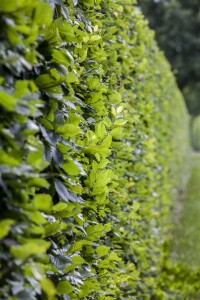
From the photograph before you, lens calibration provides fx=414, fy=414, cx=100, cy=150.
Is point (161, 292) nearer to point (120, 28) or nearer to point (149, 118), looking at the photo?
point (149, 118)

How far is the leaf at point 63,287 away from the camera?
144 centimetres

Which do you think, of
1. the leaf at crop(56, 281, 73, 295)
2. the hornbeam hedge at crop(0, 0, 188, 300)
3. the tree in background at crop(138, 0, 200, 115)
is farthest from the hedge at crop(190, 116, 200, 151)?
the leaf at crop(56, 281, 73, 295)

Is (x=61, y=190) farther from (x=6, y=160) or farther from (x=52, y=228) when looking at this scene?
(x=6, y=160)

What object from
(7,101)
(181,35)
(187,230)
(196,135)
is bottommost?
(196,135)

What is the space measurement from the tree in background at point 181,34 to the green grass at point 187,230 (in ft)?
52.5

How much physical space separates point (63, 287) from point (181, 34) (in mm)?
26126

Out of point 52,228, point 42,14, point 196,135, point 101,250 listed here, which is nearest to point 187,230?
point 101,250

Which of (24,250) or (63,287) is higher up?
(24,250)

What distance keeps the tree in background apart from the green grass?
15995 mm

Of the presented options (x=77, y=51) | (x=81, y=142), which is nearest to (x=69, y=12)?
(x=77, y=51)

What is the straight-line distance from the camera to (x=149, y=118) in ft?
14.0

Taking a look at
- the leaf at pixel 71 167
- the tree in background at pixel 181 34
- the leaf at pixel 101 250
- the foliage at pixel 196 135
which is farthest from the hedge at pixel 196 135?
the leaf at pixel 71 167

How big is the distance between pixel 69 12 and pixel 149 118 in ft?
8.59

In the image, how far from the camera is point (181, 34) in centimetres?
2586
